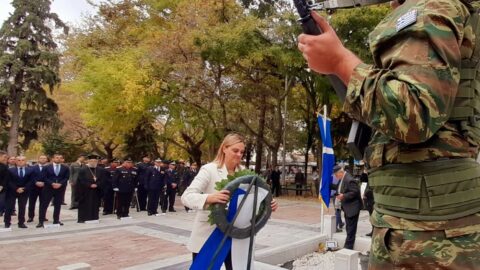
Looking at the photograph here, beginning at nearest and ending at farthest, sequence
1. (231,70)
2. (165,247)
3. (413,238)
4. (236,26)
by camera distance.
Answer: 1. (413,238)
2. (165,247)
3. (236,26)
4. (231,70)

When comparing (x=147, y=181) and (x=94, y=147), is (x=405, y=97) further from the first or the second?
(x=94, y=147)

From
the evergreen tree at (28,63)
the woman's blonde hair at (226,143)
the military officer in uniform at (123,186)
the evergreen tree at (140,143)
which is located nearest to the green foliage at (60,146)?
the evergreen tree at (28,63)

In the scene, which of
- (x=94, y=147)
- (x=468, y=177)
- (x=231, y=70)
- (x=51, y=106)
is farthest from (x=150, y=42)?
(x=468, y=177)

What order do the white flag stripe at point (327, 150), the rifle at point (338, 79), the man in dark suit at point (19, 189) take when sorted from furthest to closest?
the man in dark suit at point (19, 189) → the white flag stripe at point (327, 150) → the rifle at point (338, 79)

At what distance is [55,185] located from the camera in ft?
37.9

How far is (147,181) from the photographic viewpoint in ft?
48.3

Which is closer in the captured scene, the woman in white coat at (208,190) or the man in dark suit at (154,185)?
the woman in white coat at (208,190)

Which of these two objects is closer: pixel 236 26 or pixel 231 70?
pixel 236 26

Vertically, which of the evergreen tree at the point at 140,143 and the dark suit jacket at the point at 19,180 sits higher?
the evergreen tree at the point at 140,143

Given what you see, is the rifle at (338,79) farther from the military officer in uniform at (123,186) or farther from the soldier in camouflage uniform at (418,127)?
the military officer in uniform at (123,186)

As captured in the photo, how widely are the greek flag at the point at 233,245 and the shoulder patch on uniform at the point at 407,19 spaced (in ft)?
8.86

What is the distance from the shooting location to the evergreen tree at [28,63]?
948 inches

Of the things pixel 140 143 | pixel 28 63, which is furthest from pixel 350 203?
pixel 28 63

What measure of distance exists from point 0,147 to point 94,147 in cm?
628
